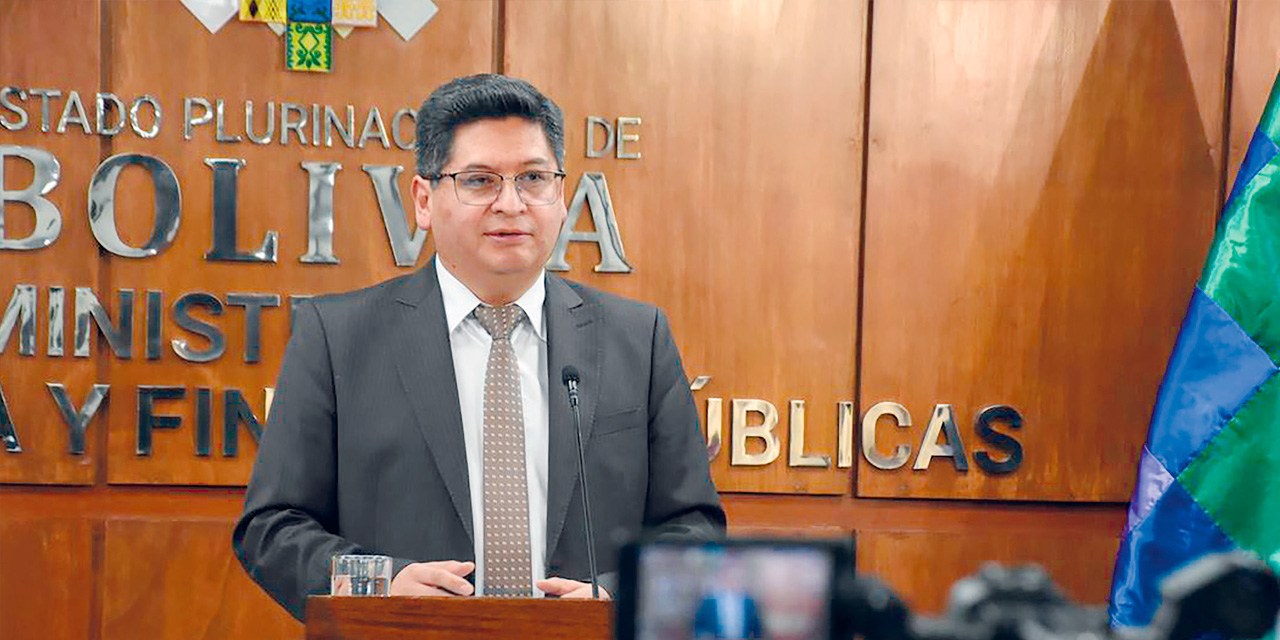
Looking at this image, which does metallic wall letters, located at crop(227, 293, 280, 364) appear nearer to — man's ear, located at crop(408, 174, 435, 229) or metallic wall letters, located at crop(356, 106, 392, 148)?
metallic wall letters, located at crop(356, 106, 392, 148)

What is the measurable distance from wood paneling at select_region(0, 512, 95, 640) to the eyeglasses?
1733 mm

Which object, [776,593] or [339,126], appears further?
[339,126]

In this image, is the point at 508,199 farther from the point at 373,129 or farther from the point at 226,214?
the point at 226,214

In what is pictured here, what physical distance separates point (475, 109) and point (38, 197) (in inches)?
64.2

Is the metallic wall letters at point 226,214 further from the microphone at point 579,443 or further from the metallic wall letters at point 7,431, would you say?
the microphone at point 579,443

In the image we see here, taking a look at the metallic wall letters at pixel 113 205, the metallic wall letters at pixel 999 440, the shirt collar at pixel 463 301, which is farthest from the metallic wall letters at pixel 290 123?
the metallic wall letters at pixel 999 440

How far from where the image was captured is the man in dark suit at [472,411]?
236cm

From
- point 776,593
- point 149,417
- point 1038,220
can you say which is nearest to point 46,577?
point 149,417

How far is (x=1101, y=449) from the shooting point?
3.81 metres

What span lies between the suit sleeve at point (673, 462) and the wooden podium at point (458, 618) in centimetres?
69

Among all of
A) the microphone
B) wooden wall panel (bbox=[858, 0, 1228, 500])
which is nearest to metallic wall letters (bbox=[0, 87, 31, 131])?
the microphone

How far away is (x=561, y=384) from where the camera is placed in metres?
2.45

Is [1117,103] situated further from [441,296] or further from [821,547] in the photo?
[821,547]

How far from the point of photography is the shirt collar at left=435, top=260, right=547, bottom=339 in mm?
2484
